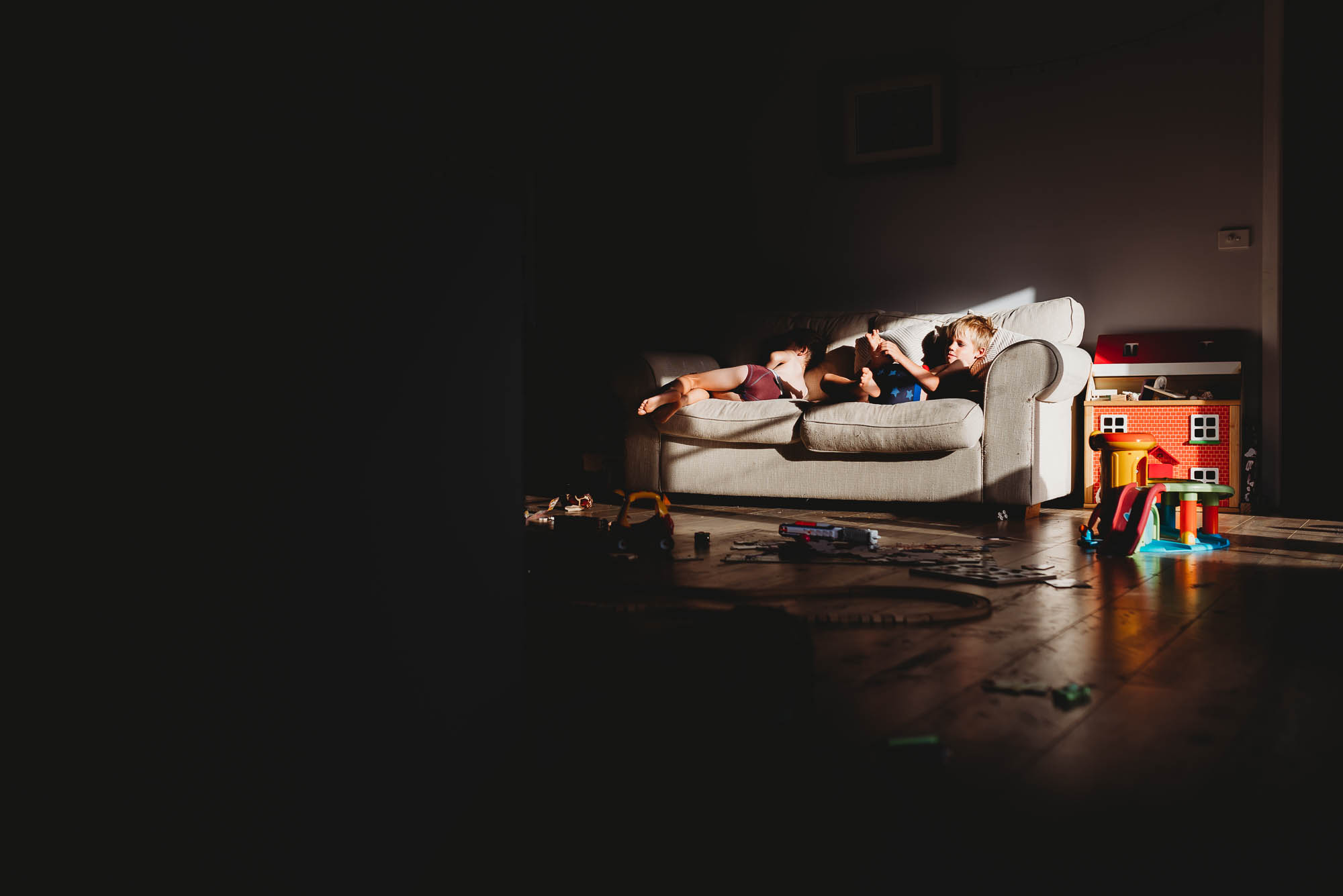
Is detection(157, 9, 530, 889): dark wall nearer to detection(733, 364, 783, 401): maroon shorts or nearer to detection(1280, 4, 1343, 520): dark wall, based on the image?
detection(733, 364, 783, 401): maroon shorts

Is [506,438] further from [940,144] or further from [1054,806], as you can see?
[940,144]

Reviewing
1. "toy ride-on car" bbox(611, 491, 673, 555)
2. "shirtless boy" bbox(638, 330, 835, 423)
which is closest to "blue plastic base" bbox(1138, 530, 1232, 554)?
"toy ride-on car" bbox(611, 491, 673, 555)

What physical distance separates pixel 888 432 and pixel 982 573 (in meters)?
1.45

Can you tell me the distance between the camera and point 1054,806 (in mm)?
885

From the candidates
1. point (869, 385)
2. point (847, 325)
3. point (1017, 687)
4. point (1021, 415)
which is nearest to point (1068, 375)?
point (1021, 415)

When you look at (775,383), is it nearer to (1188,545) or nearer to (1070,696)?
(1188,545)

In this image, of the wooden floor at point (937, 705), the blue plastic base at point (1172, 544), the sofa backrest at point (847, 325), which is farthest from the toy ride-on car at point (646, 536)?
the sofa backrest at point (847, 325)

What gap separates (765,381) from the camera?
13.9 ft

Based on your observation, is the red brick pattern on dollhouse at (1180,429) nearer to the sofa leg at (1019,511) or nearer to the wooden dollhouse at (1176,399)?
the wooden dollhouse at (1176,399)

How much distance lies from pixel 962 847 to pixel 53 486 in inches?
28.2

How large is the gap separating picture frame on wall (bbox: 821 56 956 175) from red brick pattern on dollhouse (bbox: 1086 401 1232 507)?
1.53 metres

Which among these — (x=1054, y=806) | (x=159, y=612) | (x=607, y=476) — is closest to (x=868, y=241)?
(x=607, y=476)

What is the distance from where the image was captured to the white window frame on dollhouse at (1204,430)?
383cm

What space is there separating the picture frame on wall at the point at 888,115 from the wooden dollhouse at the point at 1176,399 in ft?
4.30
